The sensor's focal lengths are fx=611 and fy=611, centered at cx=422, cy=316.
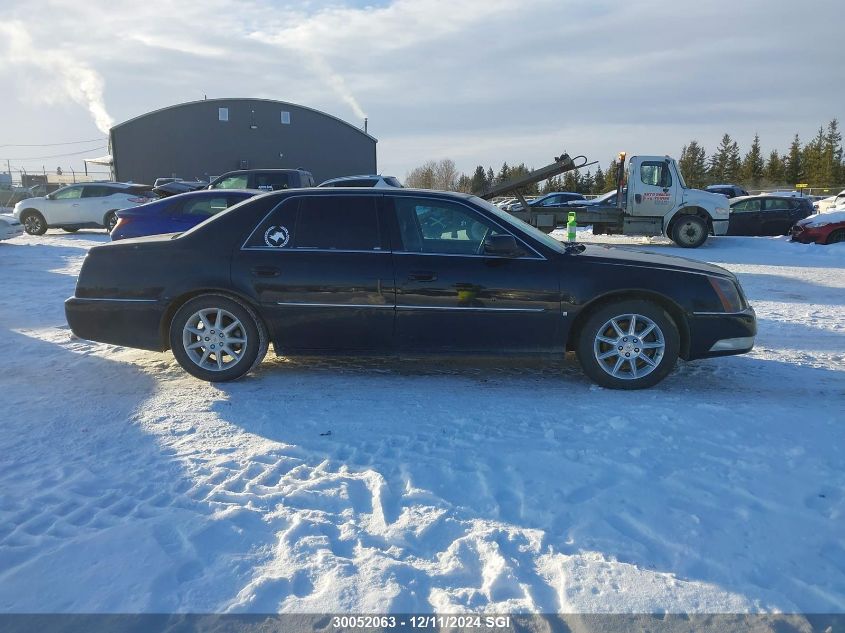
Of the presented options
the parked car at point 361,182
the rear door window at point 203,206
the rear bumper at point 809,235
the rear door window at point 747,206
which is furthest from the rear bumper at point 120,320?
the rear door window at point 747,206

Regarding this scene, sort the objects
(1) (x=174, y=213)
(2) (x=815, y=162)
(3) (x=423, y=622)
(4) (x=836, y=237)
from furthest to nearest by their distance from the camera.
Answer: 1. (2) (x=815, y=162)
2. (4) (x=836, y=237)
3. (1) (x=174, y=213)
4. (3) (x=423, y=622)

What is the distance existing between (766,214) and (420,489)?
20.0 meters

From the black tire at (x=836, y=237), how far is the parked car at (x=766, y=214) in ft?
14.2

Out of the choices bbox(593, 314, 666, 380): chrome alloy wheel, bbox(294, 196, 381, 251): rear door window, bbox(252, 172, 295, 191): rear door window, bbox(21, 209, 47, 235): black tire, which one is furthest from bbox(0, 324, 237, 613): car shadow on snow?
bbox(21, 209, 47, 235): black tire

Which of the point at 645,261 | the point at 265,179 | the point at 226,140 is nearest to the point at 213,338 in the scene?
the point at 645,261

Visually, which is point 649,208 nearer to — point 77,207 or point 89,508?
point 89,508

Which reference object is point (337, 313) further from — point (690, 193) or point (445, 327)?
point (690, 193)

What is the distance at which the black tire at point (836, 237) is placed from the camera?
49.6 ft

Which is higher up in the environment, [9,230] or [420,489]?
[9,230]

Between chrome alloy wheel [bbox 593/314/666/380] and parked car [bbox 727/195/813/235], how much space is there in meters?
17.0

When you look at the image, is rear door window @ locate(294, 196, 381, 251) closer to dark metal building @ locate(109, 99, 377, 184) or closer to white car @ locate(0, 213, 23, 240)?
white car @ locate(0, 213, 23, 240)

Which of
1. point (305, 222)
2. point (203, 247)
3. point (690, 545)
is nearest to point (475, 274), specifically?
point (305, 222)

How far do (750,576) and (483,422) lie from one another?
73.4 inches

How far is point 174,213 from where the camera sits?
34.2 ft
